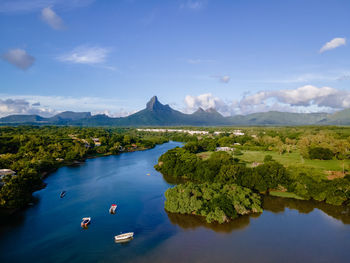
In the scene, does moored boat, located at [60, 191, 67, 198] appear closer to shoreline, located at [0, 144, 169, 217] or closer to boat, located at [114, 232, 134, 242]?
shoreline, located at [0, 144, 169, 217]

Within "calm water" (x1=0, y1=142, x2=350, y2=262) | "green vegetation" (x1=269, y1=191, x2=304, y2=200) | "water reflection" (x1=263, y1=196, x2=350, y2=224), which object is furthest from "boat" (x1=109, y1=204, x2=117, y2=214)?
"green vegetation" (x1=269, y1=191, x2=304, y2=200)

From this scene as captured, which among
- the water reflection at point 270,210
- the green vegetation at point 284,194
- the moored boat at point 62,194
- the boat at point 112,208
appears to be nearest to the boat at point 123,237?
the water reflection at point 270,210

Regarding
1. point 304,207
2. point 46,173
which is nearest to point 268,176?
point 304,207

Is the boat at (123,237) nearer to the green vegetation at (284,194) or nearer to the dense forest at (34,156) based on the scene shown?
the dense forest at (34,156)

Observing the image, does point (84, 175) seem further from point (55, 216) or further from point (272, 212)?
point (272, 212)

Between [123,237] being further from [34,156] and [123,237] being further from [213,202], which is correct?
[34,156]

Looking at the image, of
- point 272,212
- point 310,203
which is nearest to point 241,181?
point 272,212
